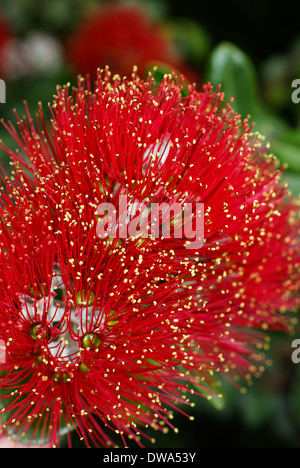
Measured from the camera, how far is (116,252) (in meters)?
0.86

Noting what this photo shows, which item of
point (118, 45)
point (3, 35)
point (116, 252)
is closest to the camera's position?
point (116, 252)

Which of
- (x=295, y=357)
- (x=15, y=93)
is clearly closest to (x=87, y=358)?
(x=295, y=357)

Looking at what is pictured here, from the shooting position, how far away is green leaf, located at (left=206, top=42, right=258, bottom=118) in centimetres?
128

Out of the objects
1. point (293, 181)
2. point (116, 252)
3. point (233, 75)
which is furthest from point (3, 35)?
point (116, 252)

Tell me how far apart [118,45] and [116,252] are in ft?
4.01

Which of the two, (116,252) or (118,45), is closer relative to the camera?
(116,252)

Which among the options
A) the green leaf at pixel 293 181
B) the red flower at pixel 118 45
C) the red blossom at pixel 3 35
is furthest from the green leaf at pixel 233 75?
the red blossom at pixel 3 35

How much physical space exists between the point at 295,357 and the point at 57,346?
3.14ft

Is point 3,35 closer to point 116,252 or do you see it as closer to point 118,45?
point 118,45

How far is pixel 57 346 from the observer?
83cm

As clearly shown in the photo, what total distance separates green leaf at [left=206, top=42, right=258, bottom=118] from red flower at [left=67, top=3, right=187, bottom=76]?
0.59 metres

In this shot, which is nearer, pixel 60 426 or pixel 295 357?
pixel 60 426

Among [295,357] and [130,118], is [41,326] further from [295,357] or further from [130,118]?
[295,357]

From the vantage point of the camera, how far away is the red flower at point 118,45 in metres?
1.85
